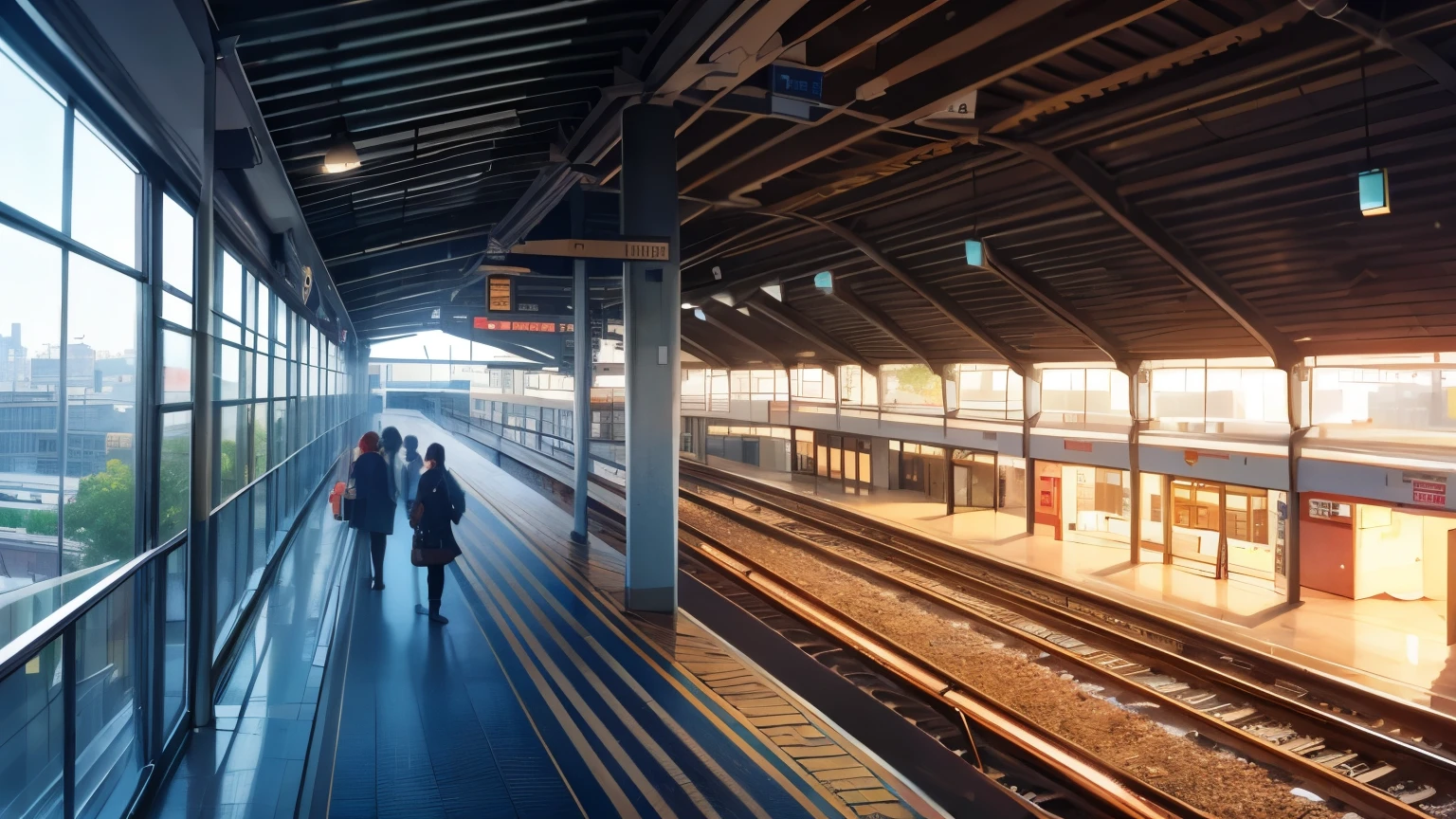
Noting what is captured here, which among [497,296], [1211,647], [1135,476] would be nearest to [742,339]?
[1135,476]

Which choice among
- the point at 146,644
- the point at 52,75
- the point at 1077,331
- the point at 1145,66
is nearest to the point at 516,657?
the point at 146,644

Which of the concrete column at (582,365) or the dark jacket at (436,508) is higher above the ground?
the concrete column at (582,365)

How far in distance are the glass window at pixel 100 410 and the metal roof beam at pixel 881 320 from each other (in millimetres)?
17393

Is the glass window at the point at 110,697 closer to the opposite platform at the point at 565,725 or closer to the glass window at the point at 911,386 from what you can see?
the opposite platform at the point at 565,725

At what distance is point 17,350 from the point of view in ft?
8.74

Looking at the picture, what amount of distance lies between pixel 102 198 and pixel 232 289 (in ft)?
15.6

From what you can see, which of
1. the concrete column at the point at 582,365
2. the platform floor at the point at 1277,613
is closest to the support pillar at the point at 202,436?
the concrete column at the point at 582,365

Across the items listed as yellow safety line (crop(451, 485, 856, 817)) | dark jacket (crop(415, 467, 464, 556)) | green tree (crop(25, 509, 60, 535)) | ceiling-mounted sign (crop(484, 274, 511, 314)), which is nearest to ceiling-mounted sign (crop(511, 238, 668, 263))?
dark jacket (crop(415, 467, 464, 556))

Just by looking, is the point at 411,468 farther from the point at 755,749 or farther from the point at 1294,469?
the point at 1294,469

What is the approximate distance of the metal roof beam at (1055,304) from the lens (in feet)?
48.9

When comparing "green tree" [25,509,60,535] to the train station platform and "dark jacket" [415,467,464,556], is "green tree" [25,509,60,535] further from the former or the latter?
"dark jacket" [415,467,464,556]

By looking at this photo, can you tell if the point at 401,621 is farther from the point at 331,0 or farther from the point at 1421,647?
the point at 1421,647

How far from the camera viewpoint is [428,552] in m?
6.54

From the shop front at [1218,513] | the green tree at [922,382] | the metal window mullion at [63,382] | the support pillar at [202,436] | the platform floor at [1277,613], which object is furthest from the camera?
the green tree at [922,382]
